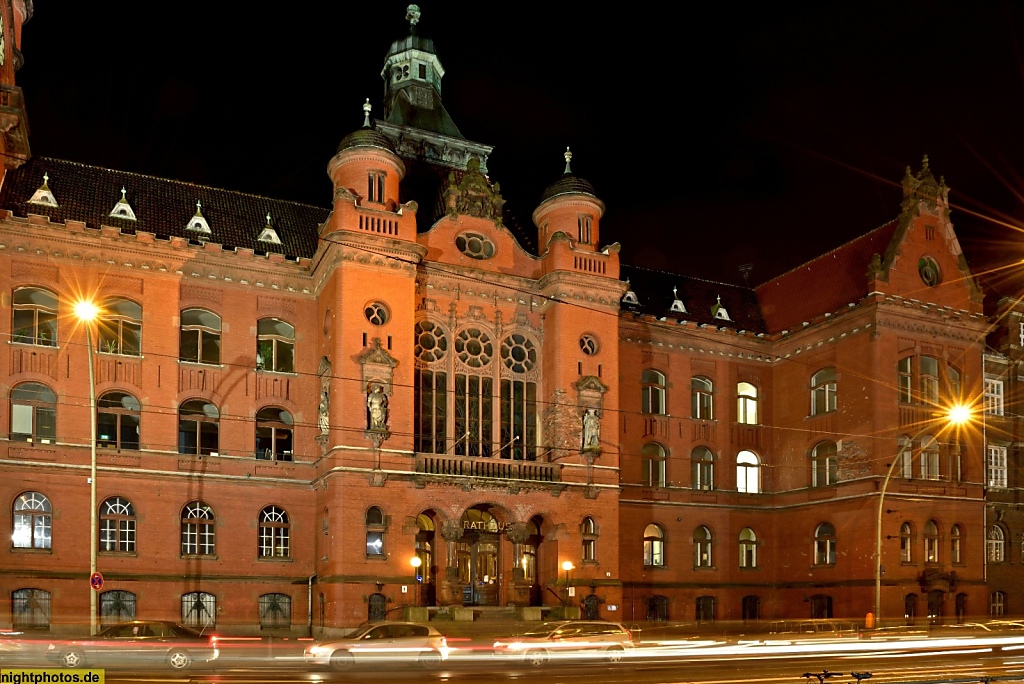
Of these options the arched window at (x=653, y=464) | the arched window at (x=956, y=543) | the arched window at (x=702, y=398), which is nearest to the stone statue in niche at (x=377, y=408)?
the arched window at (x=653, y=464)

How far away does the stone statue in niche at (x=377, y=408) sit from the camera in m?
41.3

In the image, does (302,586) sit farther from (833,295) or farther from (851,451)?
(833,295)

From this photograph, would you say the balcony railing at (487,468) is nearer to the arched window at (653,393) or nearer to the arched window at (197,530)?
the arched window at (197,530)

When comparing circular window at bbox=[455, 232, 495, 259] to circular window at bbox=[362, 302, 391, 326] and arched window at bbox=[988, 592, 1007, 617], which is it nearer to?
circular window at bbox=[362, 302, 391, 326]

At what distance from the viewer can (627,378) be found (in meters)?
51.7

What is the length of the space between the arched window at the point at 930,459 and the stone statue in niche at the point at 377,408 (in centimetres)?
2477

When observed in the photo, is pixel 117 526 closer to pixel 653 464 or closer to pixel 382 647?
pixel 382 647

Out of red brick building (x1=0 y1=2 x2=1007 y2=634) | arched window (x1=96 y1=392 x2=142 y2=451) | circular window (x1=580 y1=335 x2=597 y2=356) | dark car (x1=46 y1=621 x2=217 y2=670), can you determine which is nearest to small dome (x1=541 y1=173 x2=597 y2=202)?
red brick building (x1=0 y1=2 x2=1007 y2=634)

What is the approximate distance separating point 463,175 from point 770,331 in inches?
766

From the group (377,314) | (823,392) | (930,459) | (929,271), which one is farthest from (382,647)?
(929,271)

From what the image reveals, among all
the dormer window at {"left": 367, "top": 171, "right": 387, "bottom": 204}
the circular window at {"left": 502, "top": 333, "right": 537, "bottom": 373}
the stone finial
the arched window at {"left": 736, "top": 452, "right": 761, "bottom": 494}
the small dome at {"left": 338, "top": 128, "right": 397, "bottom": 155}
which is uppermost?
the stone finial

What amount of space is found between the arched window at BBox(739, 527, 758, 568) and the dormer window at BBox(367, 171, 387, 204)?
2403 centimetres

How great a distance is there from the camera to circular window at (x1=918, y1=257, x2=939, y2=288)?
52125 mm

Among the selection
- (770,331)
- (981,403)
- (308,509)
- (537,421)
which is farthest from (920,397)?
(308,509)
